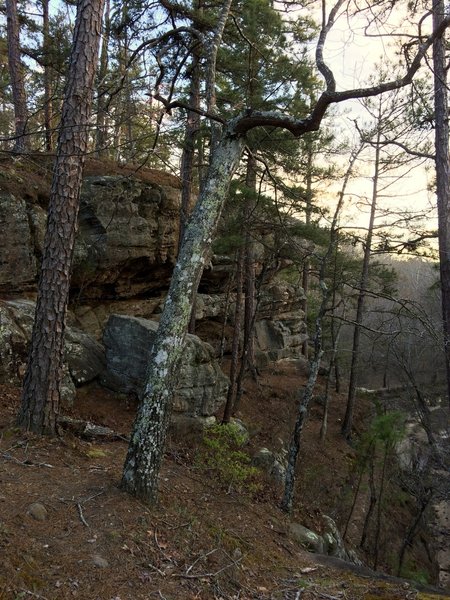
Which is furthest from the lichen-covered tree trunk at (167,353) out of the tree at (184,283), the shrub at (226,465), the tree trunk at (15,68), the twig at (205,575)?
the tree trunk at (15,68)

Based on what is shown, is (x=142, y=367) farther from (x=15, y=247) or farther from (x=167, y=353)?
(x=167, y=353)

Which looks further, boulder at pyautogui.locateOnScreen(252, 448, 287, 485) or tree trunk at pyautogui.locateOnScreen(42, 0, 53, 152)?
tree trunk at pyautogui.locateOnScreen(42, 0, 53, 152)

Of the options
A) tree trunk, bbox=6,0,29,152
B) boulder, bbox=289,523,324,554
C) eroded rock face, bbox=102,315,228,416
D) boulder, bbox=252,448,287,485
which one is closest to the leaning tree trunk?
eroded rock face, bbox=102,315,228,416

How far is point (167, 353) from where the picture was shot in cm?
407

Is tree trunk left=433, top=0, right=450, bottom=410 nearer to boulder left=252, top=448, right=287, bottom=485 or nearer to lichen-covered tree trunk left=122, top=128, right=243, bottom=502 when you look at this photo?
boulder left=252, top=448, right=287, bottom=485

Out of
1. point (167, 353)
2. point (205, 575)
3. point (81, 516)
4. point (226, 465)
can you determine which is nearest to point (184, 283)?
point (167, 353)

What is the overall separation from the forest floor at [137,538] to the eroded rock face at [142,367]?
7.80 feet

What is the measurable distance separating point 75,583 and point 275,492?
5147mm

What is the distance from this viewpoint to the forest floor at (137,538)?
309 cm

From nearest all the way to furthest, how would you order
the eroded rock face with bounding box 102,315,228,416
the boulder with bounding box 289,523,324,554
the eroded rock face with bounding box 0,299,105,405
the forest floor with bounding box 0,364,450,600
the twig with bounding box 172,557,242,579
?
the forest floor with bounding box 0,364,450,600 → the twig with bounding box 172,557,242,579 → the boulder with bounding box 289,523,324,554 → the eroded rock face with bounding box 0,299,105,405 → the eroded rock face with bounding box 102,315,228,416

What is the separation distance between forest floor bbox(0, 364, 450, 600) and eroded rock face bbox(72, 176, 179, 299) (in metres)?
4.92

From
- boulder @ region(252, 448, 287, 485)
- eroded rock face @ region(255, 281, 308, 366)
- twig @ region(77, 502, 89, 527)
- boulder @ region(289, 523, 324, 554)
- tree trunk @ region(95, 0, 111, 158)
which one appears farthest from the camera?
eroded rock face @ region(255, 281, 308, 366)

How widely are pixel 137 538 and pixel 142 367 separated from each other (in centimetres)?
529

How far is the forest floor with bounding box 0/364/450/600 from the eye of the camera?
309 cm
